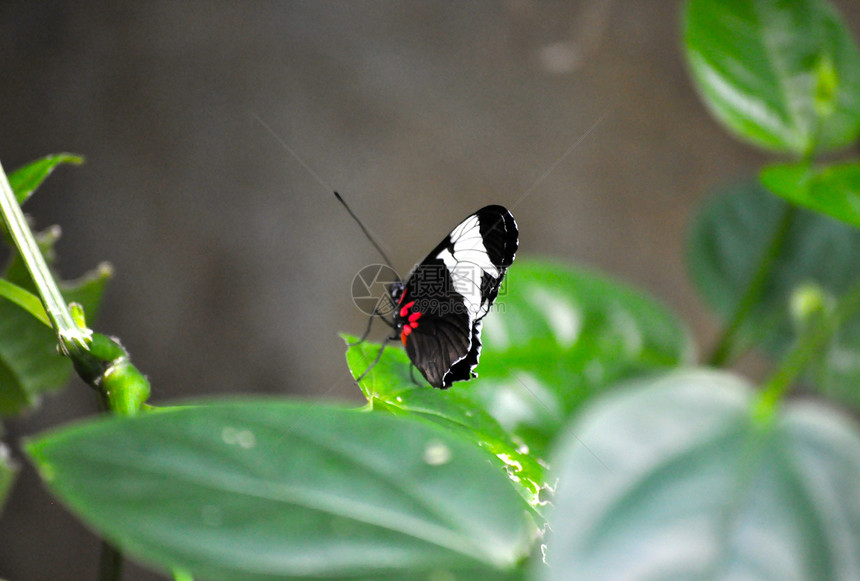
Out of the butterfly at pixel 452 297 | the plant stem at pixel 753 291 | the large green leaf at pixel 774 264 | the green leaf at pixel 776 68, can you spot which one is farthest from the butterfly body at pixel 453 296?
the large green leaf at pixel 774 264

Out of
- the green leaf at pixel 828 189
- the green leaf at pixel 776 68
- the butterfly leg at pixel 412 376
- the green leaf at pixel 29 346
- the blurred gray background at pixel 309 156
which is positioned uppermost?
the blurred gray background at pixel 309 156

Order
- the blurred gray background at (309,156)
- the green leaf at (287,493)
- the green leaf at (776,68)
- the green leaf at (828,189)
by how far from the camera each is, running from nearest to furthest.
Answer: the green leaf at (287,493) → the green leaf at (828,189) → the green leaf at (776,68) → the blurred gray background at (309,156)

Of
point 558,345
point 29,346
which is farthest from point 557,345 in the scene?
point 29,346

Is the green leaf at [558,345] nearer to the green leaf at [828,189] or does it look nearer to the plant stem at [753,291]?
the plant stem at [753,291]

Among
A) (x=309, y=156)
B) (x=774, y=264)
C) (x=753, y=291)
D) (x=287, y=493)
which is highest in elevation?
(x=309, y=156)

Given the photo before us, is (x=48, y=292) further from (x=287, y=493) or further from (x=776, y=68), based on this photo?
(x=776, y=68)

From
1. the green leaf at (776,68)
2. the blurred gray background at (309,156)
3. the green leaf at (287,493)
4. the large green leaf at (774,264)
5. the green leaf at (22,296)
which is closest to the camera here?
the green leaf at (287,493)

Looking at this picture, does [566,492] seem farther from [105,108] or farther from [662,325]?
[105,108]
